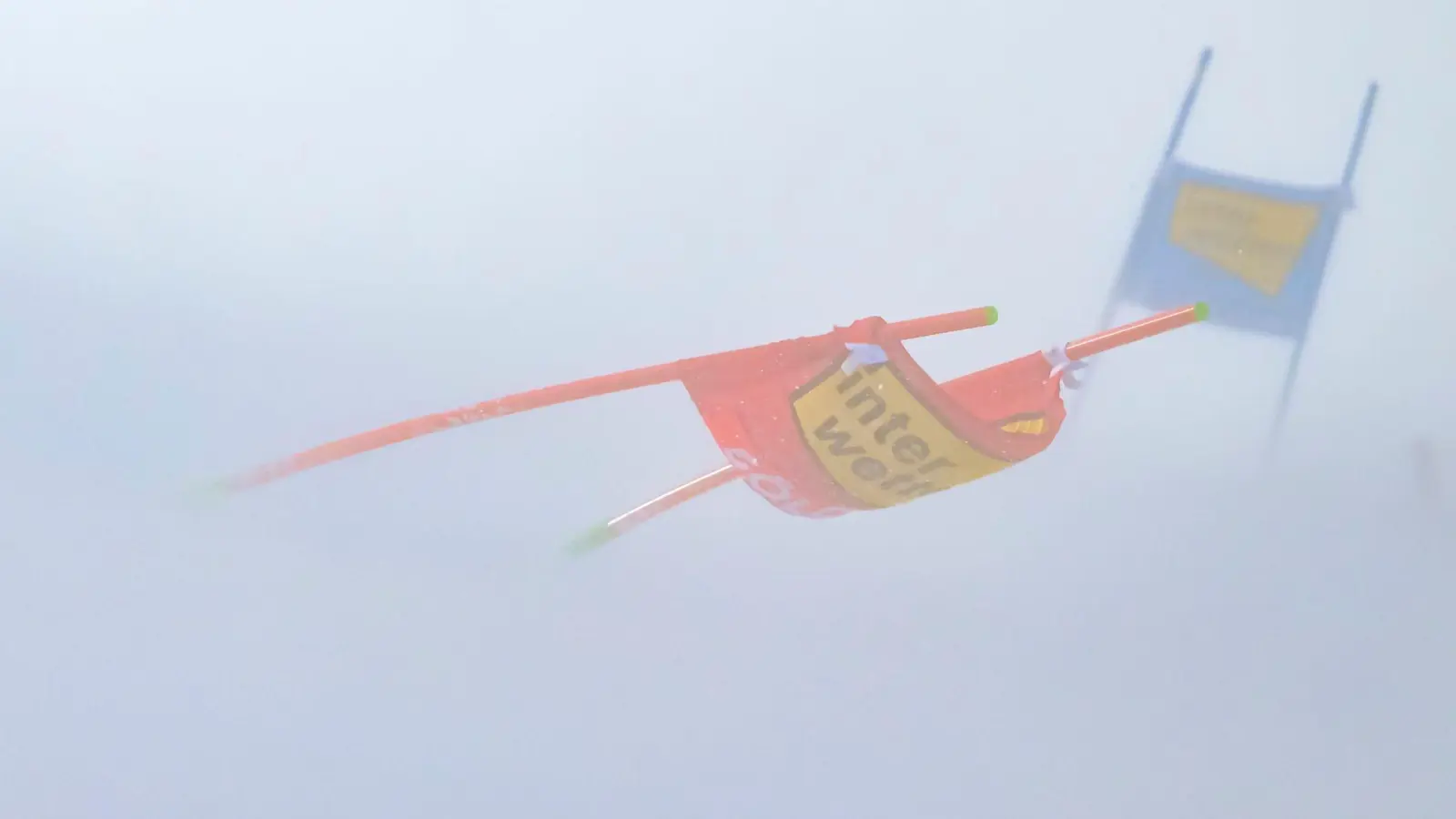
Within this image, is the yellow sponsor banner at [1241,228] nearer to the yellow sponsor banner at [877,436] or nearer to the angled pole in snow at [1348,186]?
the angled pole in snow at [1348,186]

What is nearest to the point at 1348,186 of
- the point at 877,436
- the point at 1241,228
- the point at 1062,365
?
the point at 1241,228

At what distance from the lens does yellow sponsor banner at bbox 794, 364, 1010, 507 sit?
0.98m

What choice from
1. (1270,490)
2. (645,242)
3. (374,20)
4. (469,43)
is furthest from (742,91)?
(1270,490)

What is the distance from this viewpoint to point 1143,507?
1.50 m

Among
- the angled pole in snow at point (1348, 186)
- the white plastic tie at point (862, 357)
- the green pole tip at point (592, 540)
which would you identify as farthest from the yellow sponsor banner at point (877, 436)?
the angled pole in snow at point (1348, 186)

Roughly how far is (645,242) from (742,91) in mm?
204

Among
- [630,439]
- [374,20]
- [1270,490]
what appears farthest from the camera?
[1270,490]

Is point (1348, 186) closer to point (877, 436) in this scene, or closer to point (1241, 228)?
point (1241, 228)

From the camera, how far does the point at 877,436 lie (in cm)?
100

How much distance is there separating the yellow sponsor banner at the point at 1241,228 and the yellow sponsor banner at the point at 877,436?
0.48 metres

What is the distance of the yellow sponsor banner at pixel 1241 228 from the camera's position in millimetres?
1327

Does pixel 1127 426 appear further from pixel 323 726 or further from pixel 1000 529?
pixel 323 726

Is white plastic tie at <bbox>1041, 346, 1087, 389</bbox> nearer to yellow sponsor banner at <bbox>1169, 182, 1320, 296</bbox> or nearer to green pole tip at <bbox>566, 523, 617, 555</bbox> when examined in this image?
yellow sponsor banner at <bbox>1169, 182, 1320, 296</bbox>

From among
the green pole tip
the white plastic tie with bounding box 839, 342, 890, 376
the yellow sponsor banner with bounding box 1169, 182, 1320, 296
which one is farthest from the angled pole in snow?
the green pole tip
